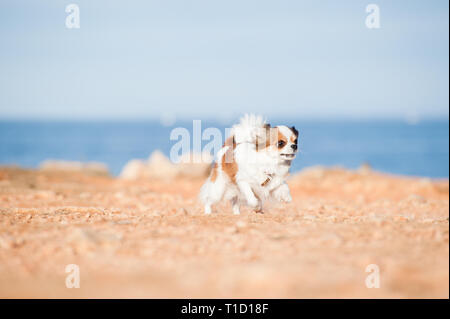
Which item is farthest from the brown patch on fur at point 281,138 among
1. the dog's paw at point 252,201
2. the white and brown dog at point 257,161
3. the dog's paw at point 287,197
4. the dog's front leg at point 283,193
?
the dog's paw at point 252,201

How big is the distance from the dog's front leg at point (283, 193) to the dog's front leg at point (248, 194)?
0.33 m

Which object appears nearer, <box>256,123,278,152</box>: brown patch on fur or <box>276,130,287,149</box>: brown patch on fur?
<box>276,130,287,149</box>: brown patch on fur

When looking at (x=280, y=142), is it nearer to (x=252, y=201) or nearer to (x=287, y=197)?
→ (x=287, y=197)

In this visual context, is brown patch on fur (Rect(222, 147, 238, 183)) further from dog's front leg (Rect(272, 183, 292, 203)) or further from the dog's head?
dog's front leg (Rect(272, 183, 292, 203))

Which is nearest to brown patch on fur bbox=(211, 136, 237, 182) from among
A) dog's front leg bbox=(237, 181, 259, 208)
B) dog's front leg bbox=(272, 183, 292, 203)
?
dog's front leg bbox=(237, 181, 259, 208)

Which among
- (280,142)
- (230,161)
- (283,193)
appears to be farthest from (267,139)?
(283,193)

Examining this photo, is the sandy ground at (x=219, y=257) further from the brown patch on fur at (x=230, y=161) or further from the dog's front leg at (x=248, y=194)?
the brown patch on fur at (x=230, y=161)

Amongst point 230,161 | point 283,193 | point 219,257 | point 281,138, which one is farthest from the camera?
point 230,161

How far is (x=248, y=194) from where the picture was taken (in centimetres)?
674

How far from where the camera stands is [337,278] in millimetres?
3770

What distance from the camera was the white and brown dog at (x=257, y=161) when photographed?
6645 millimetres

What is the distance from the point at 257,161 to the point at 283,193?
0.61m

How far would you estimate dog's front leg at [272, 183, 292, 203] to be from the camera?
22.3ft

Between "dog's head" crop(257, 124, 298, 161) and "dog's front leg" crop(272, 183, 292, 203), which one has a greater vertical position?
"dog's head" crop(257, 124, 298, 161)
